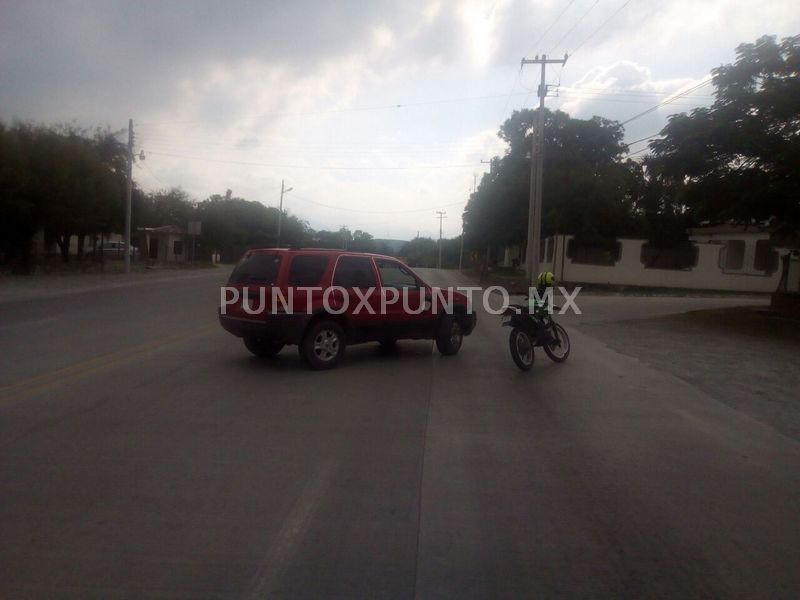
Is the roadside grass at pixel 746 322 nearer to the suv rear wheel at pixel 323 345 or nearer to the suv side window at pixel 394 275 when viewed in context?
the suv side window at pixel 394 275

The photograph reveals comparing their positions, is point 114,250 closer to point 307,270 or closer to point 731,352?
point 307,270

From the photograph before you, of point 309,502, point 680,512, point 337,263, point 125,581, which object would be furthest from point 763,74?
point 125,581

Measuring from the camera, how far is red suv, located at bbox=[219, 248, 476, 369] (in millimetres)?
10766

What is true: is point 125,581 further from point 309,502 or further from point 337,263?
point 337,263

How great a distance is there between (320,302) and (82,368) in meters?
3.44

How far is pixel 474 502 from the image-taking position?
5.59 metres

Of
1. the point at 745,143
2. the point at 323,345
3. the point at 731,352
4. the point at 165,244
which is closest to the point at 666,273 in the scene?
the point at 745,143

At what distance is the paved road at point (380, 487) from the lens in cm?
436

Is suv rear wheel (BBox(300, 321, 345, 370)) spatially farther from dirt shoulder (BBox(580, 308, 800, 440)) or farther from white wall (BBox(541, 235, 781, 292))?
white wall (BBox(541, 235, 781, 292))

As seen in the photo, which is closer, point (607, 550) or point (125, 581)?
point (125, 581)

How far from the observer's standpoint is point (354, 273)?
11695mm

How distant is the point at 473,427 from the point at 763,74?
16067mm

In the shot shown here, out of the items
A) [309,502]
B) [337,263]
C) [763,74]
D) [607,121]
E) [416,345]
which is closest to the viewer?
[309,502]

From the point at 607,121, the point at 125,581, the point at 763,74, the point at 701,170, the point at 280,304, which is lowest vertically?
the point at 125,581
